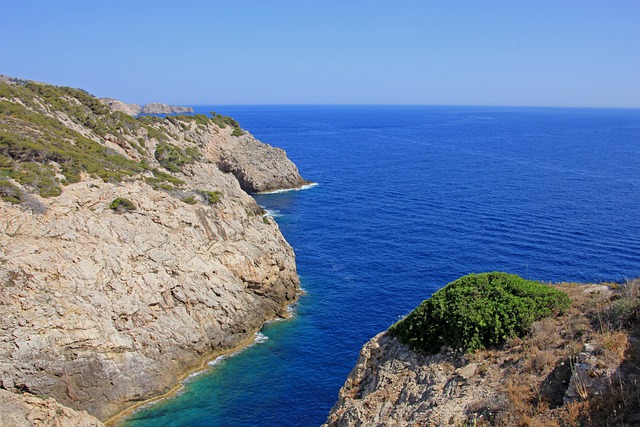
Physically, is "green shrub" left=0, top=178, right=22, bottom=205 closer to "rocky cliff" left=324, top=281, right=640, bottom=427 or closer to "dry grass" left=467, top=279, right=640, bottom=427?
"rocky cliff" left=324, top=281, right=640, bottom=427

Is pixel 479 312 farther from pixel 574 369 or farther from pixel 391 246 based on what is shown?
pixel 391 246

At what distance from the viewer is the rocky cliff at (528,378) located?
17281 mm

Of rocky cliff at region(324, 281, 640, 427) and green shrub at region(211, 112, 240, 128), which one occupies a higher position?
green shrub at region(211, 112, 240, 128)

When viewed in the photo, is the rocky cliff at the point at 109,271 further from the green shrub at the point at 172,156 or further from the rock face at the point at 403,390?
the rock face at the point at 403,390

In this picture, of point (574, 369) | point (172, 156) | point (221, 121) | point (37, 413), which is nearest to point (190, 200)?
point (172, 156)

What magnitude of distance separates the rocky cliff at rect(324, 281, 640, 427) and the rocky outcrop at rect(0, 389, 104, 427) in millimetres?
18878

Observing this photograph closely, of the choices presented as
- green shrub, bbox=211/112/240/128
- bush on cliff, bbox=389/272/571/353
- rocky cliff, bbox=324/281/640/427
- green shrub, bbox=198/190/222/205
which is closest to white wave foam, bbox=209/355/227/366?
green shrub, bbox=198/190/222/205

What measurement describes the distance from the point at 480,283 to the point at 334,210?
6472 cm

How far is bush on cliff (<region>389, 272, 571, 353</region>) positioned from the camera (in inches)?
899

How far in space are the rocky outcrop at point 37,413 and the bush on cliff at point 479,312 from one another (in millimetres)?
22858

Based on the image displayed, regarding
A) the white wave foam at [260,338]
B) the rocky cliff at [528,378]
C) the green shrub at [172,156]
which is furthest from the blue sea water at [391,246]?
the green shrub at [172,156]

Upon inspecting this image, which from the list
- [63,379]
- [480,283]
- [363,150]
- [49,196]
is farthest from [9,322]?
[363,150]

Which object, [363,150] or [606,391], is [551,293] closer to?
[606,391]

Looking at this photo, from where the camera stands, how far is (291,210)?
91.2 meters
